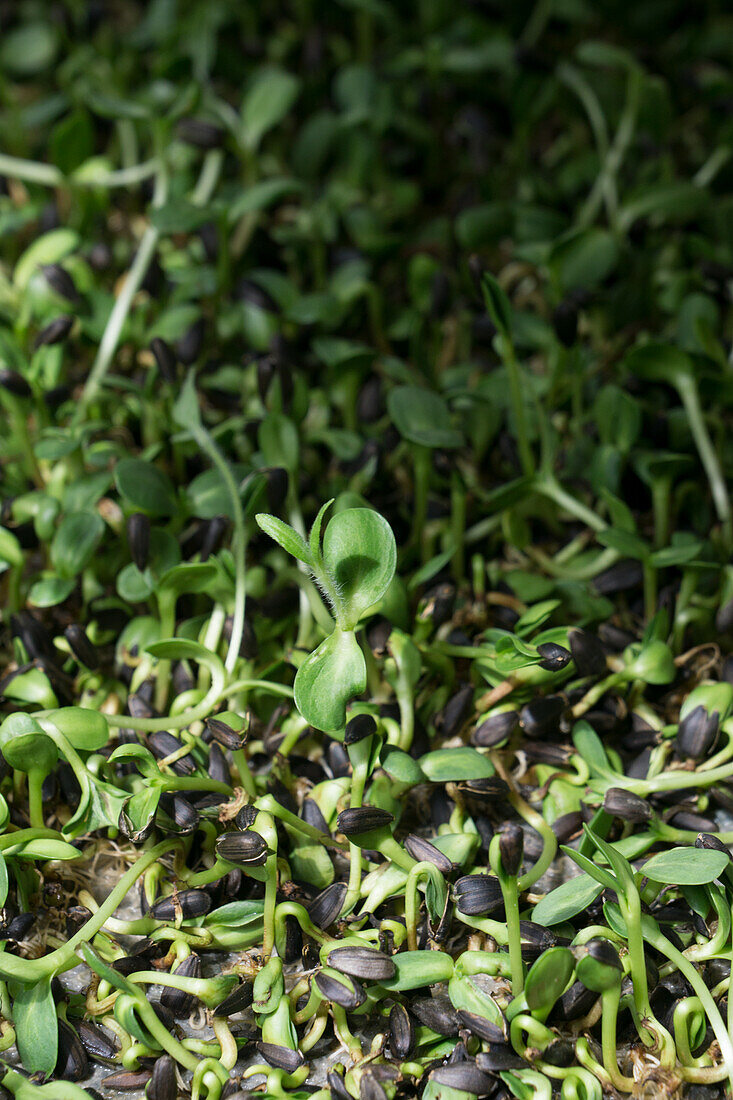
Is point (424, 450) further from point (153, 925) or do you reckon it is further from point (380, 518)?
point (153, 925)

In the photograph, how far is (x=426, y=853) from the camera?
677 millimetres

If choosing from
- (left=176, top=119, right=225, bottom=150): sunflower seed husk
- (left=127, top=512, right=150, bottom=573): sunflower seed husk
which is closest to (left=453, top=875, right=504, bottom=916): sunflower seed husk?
(left=127, top=512, right=150, bottom=573): sunflower seed husk

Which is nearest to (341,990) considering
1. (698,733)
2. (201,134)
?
(698,733)

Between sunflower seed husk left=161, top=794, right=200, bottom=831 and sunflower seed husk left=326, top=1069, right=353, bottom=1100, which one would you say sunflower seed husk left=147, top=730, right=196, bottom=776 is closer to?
sunflower seed husk left=161, top=794, right=200, bottom=831

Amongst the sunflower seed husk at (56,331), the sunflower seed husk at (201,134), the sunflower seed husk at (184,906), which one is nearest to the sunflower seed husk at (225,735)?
the sunflower seed husk at (184,906)

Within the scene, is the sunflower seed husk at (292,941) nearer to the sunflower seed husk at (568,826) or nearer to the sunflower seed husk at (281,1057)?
the sunflower seed husk at (281,1057)

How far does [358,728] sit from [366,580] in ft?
0.41

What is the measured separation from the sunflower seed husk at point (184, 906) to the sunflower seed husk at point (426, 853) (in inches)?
6.0

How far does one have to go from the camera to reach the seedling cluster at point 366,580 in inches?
24.5

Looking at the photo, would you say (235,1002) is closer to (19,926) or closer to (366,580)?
(19,926)

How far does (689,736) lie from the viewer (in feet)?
2.44

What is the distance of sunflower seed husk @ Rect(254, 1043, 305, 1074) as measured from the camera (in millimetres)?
606

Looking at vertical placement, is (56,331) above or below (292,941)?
above

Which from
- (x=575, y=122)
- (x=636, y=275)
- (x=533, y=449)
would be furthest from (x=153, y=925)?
(x=575, y=122)
